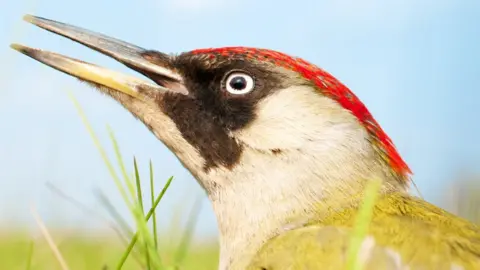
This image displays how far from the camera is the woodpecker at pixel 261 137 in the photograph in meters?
2.84

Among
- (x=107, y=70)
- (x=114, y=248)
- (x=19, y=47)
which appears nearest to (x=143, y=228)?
(x=107, y=70)

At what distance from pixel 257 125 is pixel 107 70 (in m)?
0.64

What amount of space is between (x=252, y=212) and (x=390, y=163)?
23.1 inches

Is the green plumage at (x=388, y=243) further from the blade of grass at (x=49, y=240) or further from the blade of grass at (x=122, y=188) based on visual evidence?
the blade of grass at (x=49, y=240)

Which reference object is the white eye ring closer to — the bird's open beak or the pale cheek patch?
the pale cheek patch

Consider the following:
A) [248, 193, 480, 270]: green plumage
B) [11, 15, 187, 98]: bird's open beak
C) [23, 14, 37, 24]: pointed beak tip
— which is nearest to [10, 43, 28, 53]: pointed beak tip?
[11, 15, 187, 98]: bird's open beak

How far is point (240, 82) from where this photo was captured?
3.02 m

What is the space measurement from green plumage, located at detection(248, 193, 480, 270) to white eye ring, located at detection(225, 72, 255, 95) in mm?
592

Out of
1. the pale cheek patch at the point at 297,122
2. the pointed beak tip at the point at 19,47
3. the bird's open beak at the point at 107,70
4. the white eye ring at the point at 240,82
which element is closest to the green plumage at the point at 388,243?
Result: the pale cheek patch at the point at 297,122

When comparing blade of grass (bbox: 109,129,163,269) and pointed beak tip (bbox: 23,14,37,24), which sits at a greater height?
pointed beak tip (bbox: 23,14,37,24)

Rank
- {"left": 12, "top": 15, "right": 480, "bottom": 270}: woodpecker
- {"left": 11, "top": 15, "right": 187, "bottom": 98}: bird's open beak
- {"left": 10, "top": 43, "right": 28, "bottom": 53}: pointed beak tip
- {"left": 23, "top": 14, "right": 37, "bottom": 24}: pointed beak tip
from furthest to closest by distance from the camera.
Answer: {"left": 23, "top": 14, "right": 37, "bottom": 24}: pointed beak tip < {"left": 10, "top": 43, "right": 28, "bottom": 53}: pointed beak tip < {"left": 11, "top": 15, "right": 187, "bottom": 98}: bird's open beak < {"left": 12, "top": 15, "right": 480, "bottom": 270}: woodpecker

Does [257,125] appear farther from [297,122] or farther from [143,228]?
[143,228]

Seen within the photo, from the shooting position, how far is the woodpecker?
2838 mm

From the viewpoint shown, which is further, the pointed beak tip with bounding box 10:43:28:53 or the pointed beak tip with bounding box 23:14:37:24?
the pointed beak tip with bounding box 23:14:37:24
